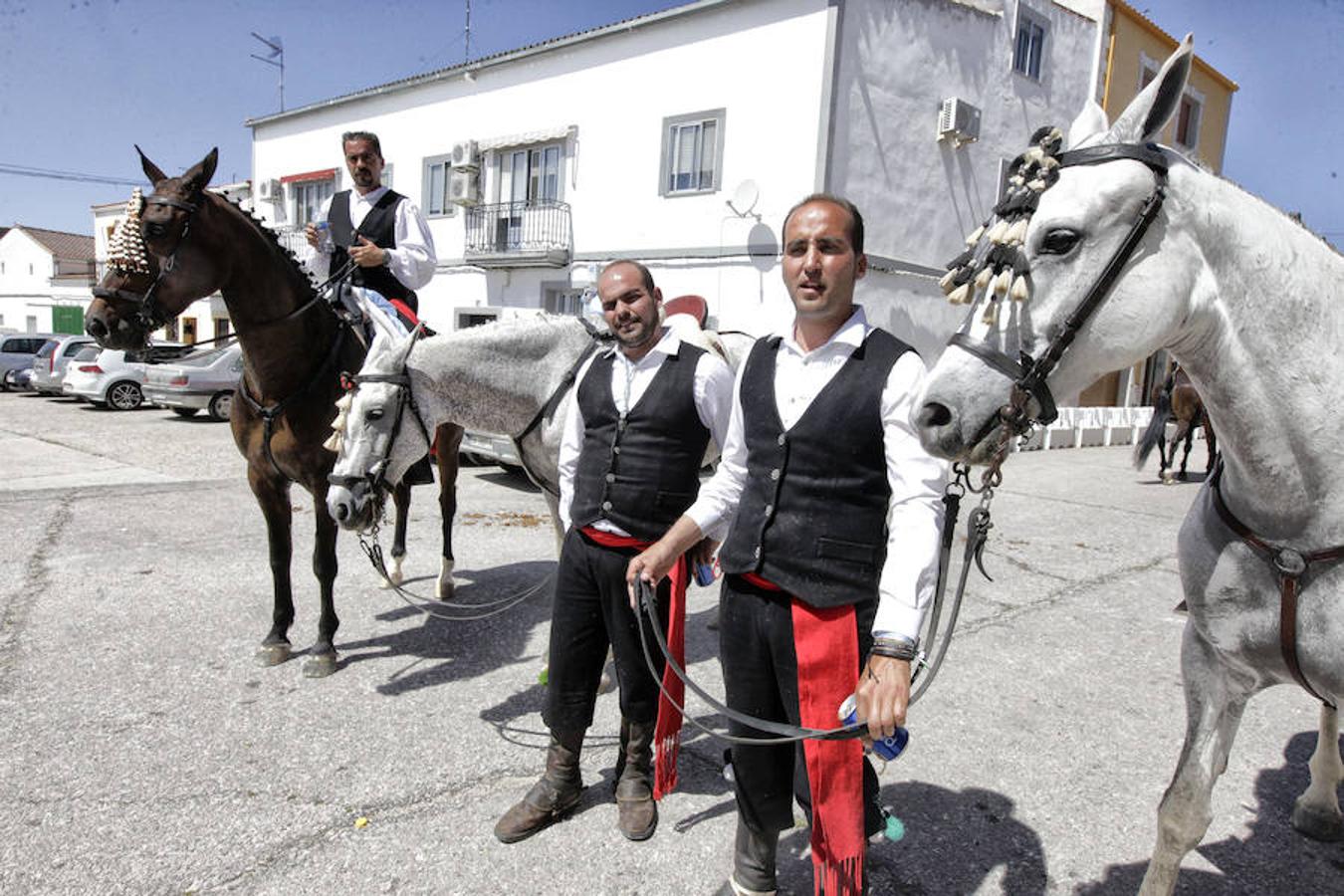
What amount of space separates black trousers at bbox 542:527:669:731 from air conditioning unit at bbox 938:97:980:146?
42.4ft

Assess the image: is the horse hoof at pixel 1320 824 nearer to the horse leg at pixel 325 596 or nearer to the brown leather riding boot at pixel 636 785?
the brown leather riding boot at pixel 636 785

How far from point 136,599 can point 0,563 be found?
4.95ft

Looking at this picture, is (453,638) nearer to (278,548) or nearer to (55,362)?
(278,548)

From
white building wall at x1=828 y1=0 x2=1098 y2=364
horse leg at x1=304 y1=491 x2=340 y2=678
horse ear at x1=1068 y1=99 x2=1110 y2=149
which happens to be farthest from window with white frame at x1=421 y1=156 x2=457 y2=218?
horse ear at x1=1068 y1=99 x2=1110 y2=149

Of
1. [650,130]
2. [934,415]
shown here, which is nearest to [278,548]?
[934,415]

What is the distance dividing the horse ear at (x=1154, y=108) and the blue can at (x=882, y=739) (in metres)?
1.39

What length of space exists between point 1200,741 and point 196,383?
52.4 ft

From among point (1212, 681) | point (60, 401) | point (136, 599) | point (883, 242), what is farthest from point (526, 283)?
point (1212, 681)

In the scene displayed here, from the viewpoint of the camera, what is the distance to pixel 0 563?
5.34 metres

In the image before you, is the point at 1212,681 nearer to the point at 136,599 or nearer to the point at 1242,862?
the point at 1242,862

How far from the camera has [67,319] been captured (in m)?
37.2

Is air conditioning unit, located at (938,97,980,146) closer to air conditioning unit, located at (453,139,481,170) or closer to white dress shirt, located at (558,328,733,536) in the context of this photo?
Result: air conditioning unit, located at (453,139,481,170)

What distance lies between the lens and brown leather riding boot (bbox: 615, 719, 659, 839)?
8.89 feet

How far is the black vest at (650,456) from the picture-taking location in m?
2.63
